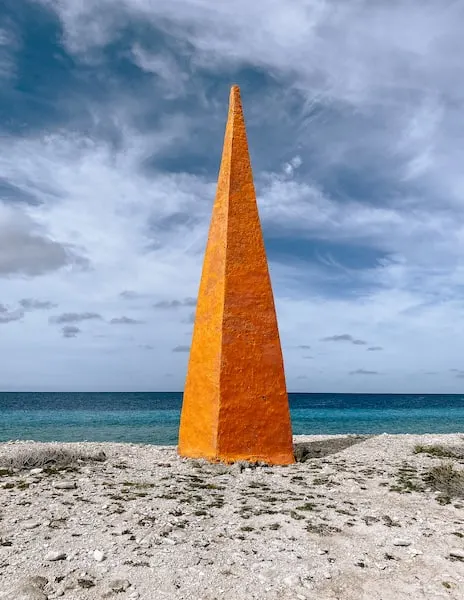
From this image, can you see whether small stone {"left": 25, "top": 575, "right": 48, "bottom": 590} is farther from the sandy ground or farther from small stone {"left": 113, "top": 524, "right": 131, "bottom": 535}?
small stone {"left": 113, "top": 524, "right": 131, "bottom": 535}

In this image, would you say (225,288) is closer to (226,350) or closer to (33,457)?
(226,350)

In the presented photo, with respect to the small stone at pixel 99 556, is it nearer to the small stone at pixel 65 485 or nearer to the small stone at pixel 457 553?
the small stone at pixel 65 485

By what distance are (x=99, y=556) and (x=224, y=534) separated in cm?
152

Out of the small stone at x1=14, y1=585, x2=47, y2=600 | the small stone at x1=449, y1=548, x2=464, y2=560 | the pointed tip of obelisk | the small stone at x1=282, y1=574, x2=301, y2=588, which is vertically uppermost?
the pointed tip of obelisk

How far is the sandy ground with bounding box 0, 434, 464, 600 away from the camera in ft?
14.7

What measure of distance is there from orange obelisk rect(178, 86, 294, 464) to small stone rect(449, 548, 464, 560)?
5110mm

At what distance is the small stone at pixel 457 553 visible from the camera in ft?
17.0

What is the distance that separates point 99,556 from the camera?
4.97 m

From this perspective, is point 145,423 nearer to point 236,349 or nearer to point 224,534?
point 236,349

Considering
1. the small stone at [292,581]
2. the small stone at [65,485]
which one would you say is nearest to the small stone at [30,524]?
the small stone at [65,485]

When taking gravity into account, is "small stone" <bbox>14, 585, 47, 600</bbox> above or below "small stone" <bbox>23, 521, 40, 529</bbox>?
below

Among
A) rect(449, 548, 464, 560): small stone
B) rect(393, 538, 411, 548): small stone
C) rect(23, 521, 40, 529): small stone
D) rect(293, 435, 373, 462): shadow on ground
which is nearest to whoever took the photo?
rect(449, 548, 464, 560): small stone

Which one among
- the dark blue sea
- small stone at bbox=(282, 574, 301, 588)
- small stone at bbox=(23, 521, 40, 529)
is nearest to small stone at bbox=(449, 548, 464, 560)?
small stone at bbox=(282, 574, 301, 588)

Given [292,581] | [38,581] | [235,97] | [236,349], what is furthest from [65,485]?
[235,97]
